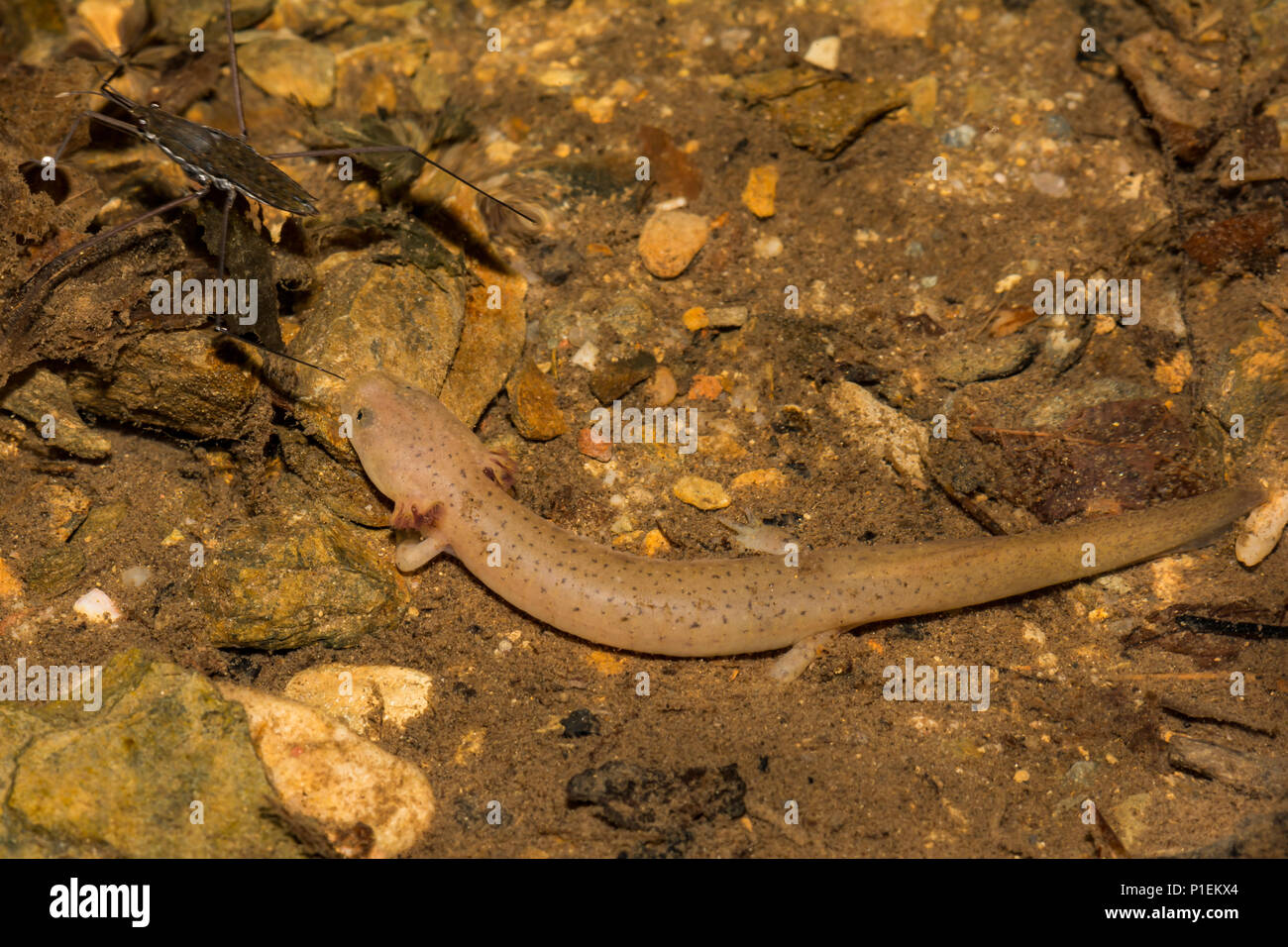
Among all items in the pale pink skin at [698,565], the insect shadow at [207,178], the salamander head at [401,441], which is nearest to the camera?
the insect shadow at [207,178]

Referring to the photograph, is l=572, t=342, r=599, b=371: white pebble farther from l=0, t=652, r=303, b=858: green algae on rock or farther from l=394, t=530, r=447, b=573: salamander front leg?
l=0, t=652, r=303, b=858: green algae on rock

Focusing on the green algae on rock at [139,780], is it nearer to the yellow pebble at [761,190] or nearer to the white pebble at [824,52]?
the yellow pebble at [761,190]

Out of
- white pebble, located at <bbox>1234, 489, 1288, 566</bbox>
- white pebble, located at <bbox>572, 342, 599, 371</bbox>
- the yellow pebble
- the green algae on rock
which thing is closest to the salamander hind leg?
white pebble, located at <bbox>572, 342, 599, 371</bbox>

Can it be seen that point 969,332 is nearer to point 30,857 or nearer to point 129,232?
point 129,232

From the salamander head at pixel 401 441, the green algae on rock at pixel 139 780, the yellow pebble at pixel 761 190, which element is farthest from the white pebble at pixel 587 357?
the green algae on rock at pixel 139 780

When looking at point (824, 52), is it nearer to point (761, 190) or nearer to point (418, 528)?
point (761, 190)

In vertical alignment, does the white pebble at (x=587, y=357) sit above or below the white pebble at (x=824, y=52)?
below

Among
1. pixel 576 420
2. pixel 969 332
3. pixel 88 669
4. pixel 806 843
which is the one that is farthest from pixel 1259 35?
pixel 88 669
